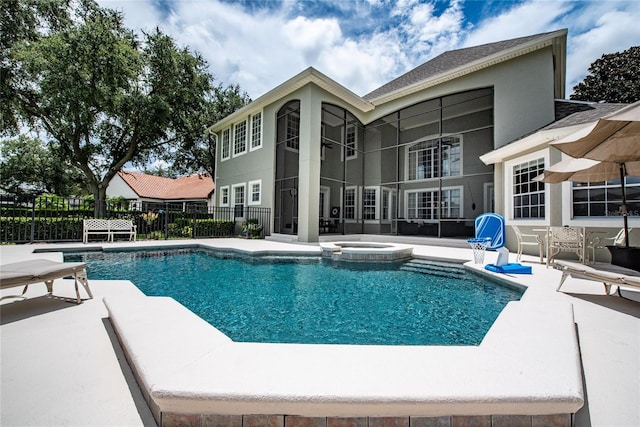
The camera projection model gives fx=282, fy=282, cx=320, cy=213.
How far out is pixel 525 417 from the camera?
146 centimetres

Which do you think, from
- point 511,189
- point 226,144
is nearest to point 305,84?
point 226,144

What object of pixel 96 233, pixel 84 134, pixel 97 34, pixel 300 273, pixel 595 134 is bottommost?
pixel 300 273

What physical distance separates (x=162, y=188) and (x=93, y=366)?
1202 inches

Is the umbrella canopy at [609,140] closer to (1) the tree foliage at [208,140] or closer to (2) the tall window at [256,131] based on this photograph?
(2) the tall window at [256,131]

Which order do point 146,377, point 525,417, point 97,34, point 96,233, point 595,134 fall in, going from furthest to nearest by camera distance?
point 97,34
point 96,233
point 595,134
point 146,377
point 525,417

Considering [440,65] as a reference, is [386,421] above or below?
below

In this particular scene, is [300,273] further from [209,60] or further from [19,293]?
[209,60]

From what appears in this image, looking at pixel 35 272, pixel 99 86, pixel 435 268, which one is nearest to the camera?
pixel 35 272

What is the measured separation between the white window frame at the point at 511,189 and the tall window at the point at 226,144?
1334cm

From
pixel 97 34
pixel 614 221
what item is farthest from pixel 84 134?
pixel 614 221

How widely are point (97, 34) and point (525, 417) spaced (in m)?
18.2

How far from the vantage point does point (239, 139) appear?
15445 mm

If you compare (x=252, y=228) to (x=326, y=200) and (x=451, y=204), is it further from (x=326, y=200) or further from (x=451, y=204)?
(x=451, y=204)

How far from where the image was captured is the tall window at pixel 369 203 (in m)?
15.2
